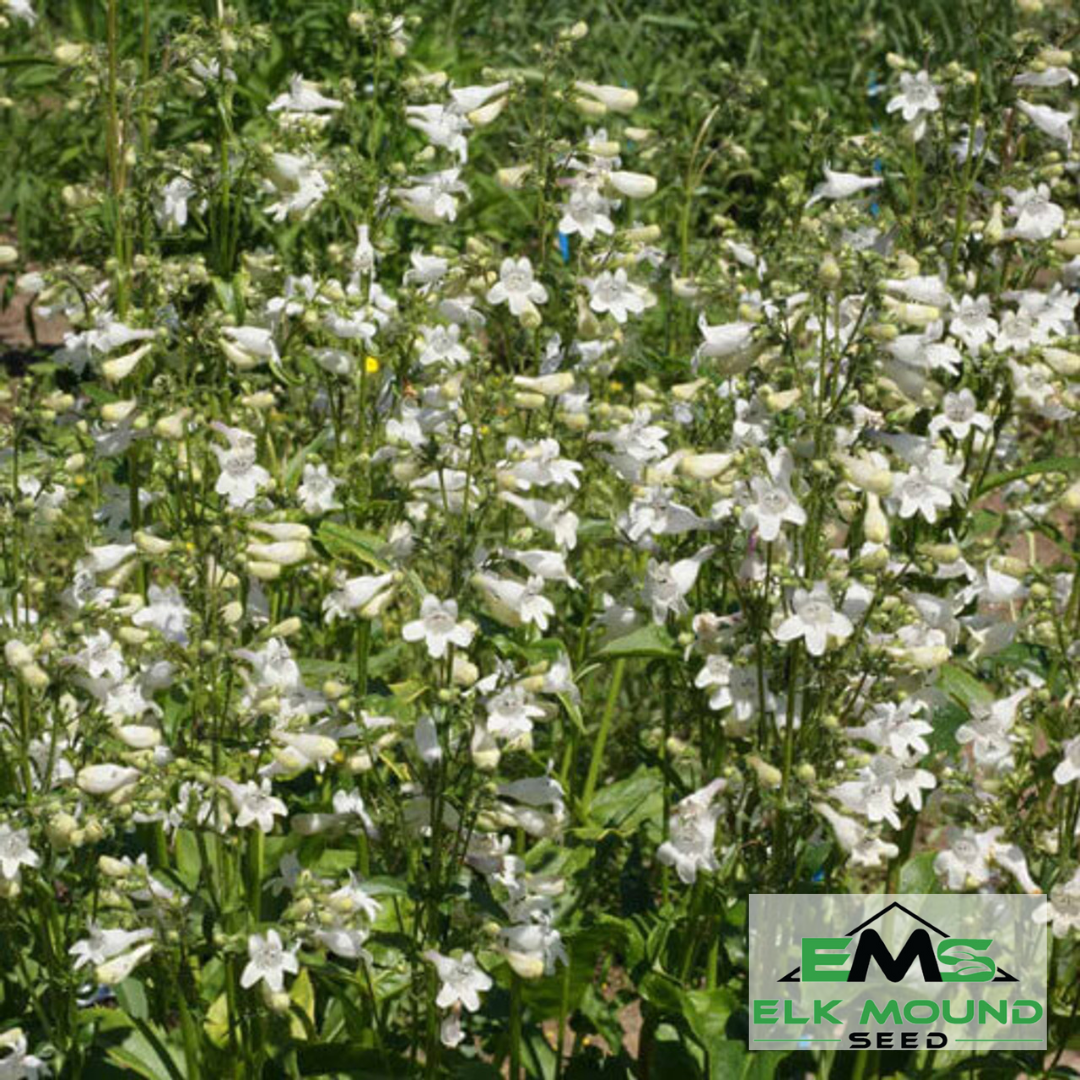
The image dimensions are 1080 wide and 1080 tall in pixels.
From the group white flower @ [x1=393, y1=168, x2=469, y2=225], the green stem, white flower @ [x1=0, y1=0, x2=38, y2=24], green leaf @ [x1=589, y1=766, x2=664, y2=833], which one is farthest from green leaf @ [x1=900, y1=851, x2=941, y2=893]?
white flower @ [x1=0, y1=0, x2=38, y2=24]

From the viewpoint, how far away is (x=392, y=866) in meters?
3.75

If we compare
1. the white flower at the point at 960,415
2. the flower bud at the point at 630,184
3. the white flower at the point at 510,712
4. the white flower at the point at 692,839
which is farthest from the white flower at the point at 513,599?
the flower bud at the point at 630,184

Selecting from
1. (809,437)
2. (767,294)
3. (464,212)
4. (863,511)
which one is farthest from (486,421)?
(464,212)

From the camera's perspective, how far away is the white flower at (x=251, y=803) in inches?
129

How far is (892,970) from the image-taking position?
150 inches

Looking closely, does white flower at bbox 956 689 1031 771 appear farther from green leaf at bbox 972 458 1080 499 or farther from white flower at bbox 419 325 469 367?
white flower at bbox 419 325 469 367

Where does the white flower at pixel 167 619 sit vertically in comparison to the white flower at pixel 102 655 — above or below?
above

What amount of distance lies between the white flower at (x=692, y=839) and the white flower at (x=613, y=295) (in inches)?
46.2

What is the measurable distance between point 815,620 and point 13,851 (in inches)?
64.7

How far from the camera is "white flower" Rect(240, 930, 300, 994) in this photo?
329cm

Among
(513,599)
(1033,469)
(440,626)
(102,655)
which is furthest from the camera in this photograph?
(1033,469)

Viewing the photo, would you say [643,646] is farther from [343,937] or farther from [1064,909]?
[1064,909]

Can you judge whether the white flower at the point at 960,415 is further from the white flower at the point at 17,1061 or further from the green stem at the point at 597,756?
the white flower at the point at 17,1061

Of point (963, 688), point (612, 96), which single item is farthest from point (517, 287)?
point (963, 688)
